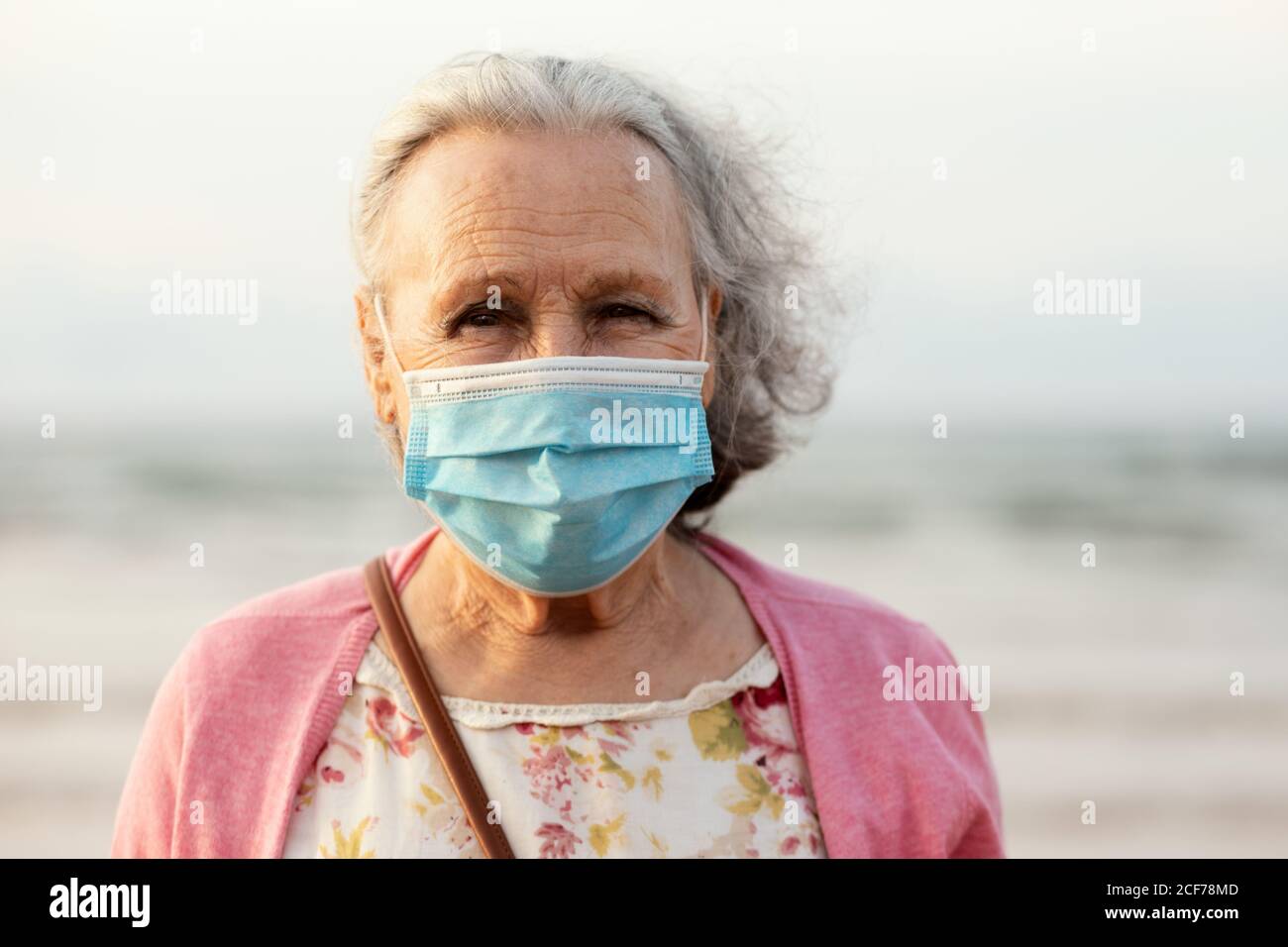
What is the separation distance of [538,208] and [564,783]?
1.21m

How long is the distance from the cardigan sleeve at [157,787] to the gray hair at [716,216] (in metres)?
0.80

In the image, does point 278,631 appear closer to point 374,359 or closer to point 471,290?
point 374,359

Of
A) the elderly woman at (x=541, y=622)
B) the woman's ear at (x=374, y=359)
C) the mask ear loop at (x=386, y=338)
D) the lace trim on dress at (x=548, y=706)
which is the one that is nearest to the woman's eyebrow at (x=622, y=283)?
the elderly woman at (x=541, y=622)

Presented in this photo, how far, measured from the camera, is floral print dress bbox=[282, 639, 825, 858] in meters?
2.54

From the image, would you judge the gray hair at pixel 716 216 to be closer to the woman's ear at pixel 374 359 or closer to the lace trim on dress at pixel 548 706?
the woman's ear at pixel 374 359

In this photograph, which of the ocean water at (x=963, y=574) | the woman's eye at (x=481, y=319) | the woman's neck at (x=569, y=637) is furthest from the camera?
the ocean water at (x=963, y=574)

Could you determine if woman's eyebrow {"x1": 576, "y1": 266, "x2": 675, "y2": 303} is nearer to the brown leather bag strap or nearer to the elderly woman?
the elderly woman

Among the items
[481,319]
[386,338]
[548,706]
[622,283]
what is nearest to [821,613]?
[548,706]

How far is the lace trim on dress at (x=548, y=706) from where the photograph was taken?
2654 mm

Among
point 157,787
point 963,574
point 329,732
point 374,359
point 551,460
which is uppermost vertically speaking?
point 374,359

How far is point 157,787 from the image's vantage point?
2719 millimetres

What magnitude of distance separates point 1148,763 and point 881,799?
6987mm
